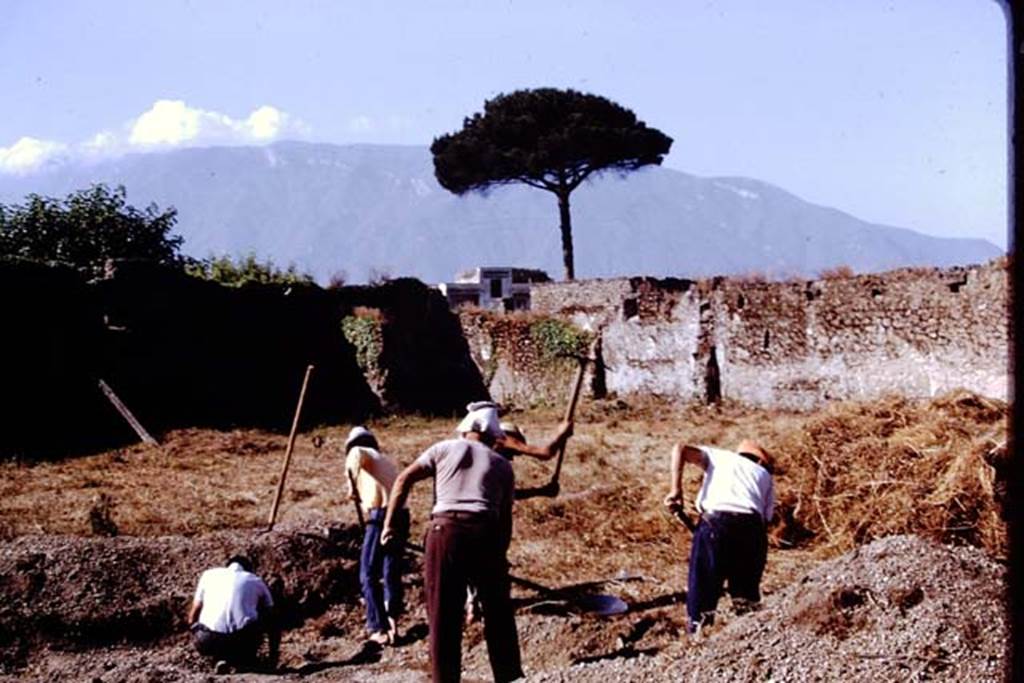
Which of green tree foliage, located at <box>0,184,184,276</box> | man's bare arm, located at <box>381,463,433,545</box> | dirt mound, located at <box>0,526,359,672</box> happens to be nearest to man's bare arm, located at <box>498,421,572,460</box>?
man's bare arm, located at <box>381,463,433,545</box>

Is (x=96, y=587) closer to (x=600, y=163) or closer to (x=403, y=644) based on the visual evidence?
(x=403, y=644)

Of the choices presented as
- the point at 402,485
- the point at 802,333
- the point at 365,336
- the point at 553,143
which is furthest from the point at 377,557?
the point at 553,143

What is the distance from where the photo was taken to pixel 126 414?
1697cm

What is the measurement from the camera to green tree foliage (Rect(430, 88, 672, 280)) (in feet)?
114

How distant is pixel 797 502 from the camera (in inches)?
412

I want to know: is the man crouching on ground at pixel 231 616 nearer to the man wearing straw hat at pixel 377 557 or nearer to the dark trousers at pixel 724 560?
the man wearing straw hat at pixel 377 557

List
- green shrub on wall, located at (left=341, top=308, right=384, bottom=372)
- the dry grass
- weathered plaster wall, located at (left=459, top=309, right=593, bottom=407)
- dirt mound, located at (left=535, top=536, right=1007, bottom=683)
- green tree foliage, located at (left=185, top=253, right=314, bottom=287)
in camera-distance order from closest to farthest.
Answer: dirt mound, located at (left=535, top=536, right=1007, bottom=683) < the dry grass < green shrub on wall, located at (left=341, top=308, right=384, bottom=372) < weathered plaster wall, located at (left=459, top=309, right=593, bottom=407) < green tree foliage, located at (left=185, top=253, right=314, bottom=287)

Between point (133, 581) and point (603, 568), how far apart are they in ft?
12.7

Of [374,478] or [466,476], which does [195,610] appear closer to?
[374,478]

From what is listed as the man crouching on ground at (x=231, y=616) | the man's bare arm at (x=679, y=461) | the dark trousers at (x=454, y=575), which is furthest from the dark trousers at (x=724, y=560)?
the man crouching on ground at (x=231, y=616)

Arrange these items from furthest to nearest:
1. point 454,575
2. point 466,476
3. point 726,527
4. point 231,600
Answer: point 231,600 → point 726,527 → point 466,476 → point 454,575

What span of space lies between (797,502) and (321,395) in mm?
12946

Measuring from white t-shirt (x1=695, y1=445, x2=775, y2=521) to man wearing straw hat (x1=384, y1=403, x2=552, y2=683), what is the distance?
1383mm

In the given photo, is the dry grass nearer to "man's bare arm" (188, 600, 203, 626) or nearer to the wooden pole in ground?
the wooden pole in ground
